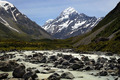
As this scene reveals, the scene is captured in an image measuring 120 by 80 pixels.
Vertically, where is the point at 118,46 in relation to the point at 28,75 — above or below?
above

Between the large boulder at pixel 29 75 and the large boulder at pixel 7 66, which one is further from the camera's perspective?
the large boulder at pixel 7 66

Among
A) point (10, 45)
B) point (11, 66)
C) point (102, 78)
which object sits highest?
point (10, 45)

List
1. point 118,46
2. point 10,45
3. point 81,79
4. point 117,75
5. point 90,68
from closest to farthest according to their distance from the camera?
point 81,79 → point 117,75 → point 90,68 → point 118,46 → point 10,45

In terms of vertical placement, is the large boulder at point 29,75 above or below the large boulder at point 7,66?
below

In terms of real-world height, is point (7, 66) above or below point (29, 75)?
above

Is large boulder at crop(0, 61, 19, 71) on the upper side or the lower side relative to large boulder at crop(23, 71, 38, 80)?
upper

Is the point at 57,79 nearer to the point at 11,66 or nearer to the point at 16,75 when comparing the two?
the point at 16,75

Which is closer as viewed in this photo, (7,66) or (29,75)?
(29,75)

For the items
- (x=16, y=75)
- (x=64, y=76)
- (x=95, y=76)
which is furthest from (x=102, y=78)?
(x=16, y=75)

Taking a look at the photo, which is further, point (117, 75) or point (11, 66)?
point (11, 66)

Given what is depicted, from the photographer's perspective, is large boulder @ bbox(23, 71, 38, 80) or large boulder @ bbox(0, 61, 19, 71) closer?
large boulder @ bbox(23, 71, 38, 80)

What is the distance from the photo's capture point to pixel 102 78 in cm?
3117

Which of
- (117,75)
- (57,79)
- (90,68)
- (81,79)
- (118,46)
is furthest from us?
(118,46)

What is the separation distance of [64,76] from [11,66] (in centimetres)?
1228
